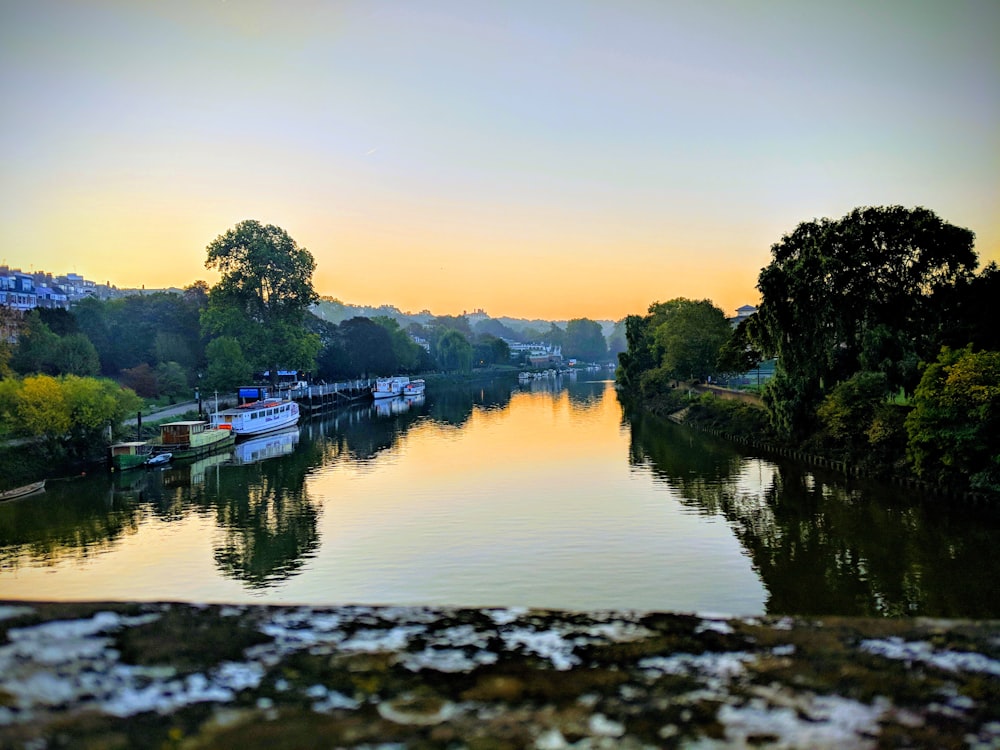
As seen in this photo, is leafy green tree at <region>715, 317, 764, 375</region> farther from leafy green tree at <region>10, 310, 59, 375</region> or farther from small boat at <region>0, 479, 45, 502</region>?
leafy green tree at <region>10, 310, 59, 375</region>

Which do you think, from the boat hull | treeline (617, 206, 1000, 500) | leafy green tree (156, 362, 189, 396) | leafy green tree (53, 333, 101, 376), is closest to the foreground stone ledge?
treeline (617, 206, 1000, 500)

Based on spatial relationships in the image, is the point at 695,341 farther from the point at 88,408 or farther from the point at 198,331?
the point at 198,331

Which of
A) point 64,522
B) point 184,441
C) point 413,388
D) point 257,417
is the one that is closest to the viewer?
point 64,522

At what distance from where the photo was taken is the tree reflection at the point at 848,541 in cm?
1833

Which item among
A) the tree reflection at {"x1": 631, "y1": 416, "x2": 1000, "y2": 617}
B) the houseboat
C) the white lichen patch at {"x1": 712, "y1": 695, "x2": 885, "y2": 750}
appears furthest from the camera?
the houseboat

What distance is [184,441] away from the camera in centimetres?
4444

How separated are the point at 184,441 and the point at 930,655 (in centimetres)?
4416

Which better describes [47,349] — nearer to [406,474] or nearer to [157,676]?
[406,474]

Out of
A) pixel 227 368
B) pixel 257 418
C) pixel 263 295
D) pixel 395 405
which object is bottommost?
pixel 395 405

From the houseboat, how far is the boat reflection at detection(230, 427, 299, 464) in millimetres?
1791

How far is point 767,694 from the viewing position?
5992 millimetres

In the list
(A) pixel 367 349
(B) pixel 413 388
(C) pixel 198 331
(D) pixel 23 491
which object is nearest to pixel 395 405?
(B) pixel 413 388

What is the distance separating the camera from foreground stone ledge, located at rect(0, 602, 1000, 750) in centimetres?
550

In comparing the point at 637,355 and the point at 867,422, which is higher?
the point at 637,355
